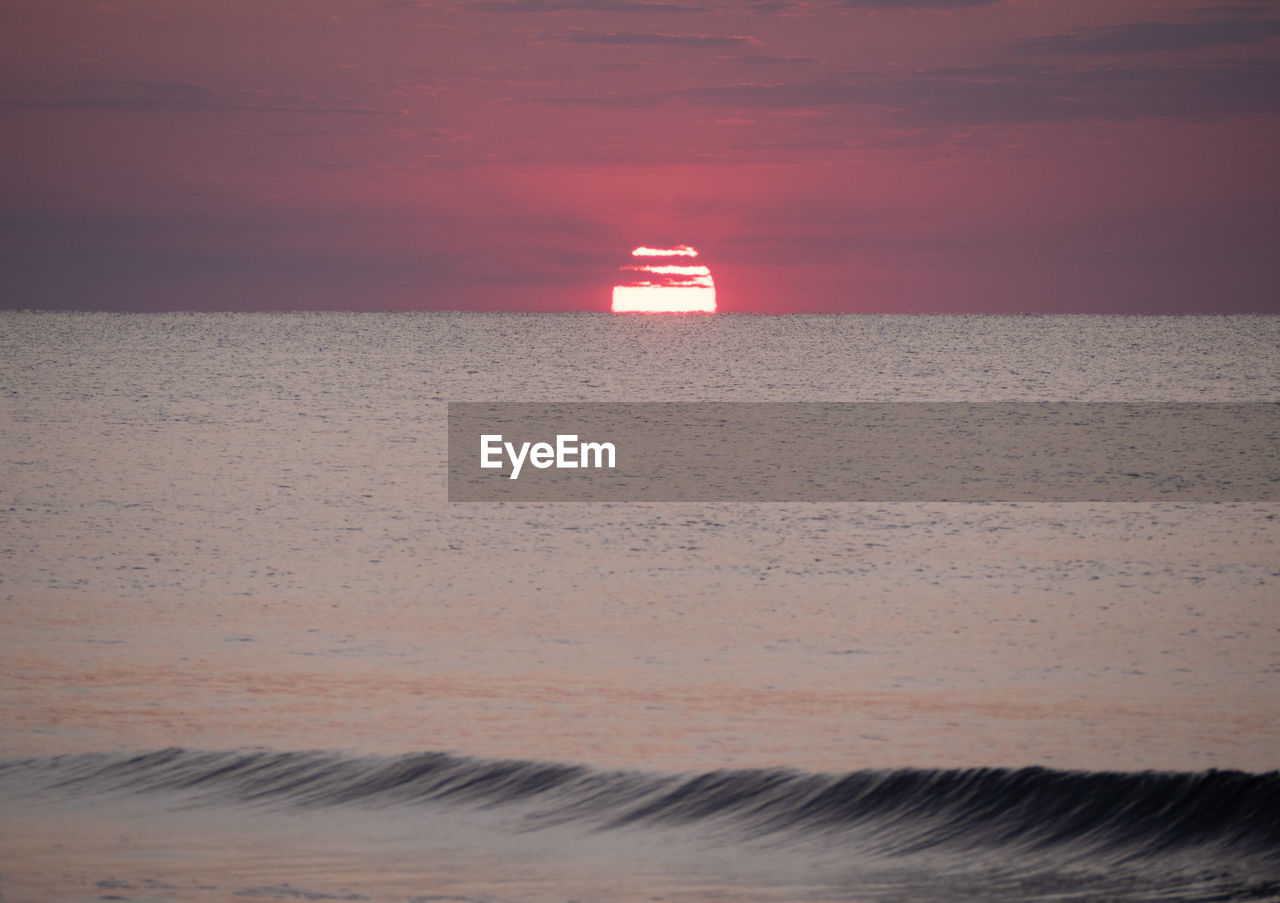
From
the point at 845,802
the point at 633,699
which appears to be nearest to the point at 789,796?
the point at 845,802

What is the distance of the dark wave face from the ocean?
0.04m

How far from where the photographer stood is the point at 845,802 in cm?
1461

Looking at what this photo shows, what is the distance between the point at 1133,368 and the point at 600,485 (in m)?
101

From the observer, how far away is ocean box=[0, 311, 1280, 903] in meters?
13.2

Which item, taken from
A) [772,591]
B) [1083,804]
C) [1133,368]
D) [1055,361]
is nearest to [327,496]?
[772,591]

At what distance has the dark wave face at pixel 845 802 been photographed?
44.5 feet

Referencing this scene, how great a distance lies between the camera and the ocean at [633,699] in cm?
1322

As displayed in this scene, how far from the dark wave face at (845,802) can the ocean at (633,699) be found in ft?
0.14

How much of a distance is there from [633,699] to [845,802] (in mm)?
3854

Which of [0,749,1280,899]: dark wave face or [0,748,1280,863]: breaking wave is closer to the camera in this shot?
[0,749,1280,899]: dark wave face

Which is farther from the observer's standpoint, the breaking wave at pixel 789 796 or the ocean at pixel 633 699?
the breaking wave at pixel 789 796

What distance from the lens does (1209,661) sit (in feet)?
64.7

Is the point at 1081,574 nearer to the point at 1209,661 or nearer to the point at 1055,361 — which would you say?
the point at 1209,661

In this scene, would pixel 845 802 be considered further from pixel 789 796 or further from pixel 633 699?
pixel 633 699
